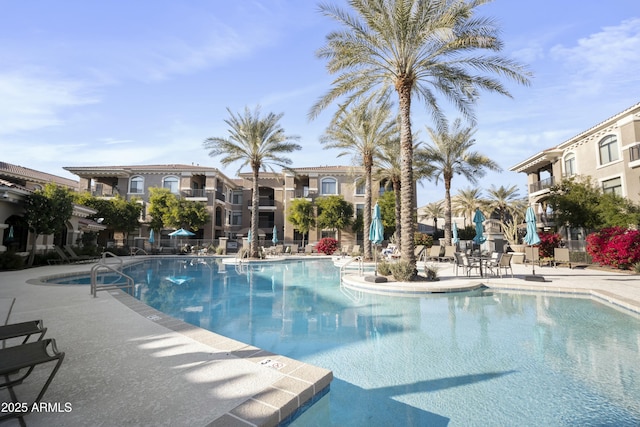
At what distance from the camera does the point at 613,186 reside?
20922mm

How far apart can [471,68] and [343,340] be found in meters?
11.9

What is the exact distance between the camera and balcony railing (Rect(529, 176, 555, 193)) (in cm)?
2702

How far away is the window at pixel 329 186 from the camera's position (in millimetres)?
38028

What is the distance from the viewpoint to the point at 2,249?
14023 millimetres

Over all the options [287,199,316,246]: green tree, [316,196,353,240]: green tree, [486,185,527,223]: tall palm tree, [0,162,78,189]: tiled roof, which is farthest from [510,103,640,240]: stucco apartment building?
[0,162,78,189]: tiled roof

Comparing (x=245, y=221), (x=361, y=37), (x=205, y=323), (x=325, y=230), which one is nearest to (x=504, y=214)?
(x=325, y=230)

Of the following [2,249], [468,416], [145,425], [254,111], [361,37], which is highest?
[254,111]

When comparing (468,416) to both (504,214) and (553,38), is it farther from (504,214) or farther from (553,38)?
(504,214)

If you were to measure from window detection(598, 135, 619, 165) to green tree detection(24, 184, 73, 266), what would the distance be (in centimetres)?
3311

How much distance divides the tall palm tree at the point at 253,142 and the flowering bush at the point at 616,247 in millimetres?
18679

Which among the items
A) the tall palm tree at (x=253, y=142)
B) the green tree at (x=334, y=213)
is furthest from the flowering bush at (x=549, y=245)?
the green tree at (x=334, y=213)

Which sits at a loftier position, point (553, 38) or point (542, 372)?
point (553, 38)

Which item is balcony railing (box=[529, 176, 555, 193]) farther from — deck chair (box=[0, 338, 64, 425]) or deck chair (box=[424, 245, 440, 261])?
deck chair (box=[0, 338, 64, 425])

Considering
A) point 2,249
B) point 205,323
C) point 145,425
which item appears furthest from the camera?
point 2,249
